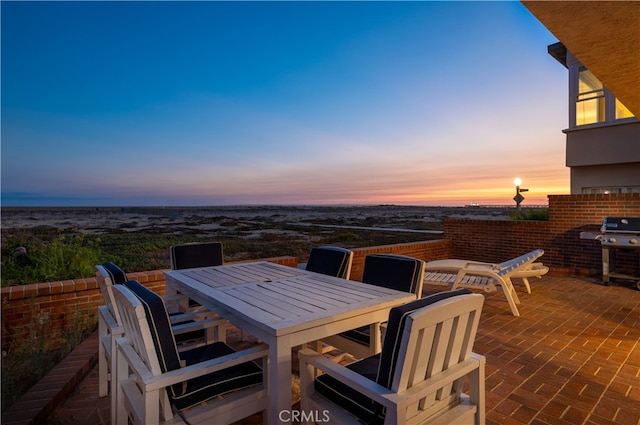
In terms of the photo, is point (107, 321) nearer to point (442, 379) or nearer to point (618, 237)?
point (442, 379)

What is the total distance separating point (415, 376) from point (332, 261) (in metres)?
2.12

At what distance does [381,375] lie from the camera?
143 cm

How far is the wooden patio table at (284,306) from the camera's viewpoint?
1.70 m

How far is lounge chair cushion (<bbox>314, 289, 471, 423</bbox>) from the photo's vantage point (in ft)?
4.46

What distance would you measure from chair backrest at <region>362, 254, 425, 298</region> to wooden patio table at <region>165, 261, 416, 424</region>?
370 millimetres

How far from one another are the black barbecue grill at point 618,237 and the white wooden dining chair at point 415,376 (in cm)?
580

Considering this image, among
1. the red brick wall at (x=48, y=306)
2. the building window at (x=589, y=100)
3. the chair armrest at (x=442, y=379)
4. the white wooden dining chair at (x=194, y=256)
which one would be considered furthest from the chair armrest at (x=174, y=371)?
the building window at (x=589, y=100)

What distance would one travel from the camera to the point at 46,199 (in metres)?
34.7

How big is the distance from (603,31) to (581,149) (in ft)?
28.3

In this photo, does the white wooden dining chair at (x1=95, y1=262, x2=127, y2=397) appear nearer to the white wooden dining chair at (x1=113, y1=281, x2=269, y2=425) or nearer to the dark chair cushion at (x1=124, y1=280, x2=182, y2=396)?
the white wooden dining chair at (x1=113, y1=281, x2=269, y2=425)

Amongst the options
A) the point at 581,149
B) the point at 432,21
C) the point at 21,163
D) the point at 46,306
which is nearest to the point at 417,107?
the point at 432,21

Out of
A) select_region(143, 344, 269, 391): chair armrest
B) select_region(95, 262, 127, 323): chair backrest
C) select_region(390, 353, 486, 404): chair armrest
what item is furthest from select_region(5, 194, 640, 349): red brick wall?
select_region(390, 353, 486, 404): chair armrest

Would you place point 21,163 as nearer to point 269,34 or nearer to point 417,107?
point 269,34

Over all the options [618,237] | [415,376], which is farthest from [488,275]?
[415,376]
